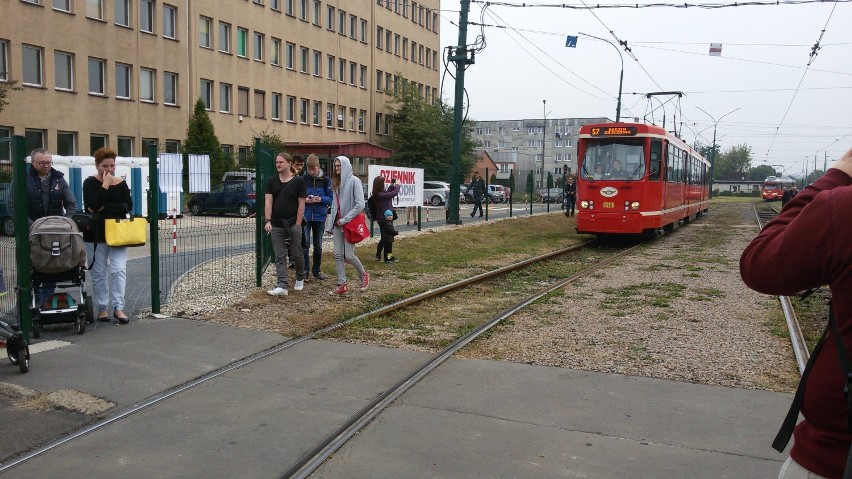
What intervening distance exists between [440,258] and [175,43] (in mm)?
28754

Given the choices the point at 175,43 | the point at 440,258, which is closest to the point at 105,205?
the point at 440,258

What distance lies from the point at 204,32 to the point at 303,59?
1059cm

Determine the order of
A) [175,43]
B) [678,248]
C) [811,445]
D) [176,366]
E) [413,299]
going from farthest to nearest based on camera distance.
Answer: [175,43] → [678,248] → [413,299] → [176,366] → [811,445]

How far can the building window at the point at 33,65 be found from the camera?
105 feet

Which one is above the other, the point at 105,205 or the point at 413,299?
the point at 105,205

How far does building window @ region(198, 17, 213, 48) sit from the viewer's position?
1662 inches

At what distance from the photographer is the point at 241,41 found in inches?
1815

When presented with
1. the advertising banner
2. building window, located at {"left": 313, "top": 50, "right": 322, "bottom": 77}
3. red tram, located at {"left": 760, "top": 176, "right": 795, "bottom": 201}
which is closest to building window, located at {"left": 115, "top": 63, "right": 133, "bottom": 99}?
building window, located at {"left": 313, "top": 50, "right": 322, "bottom": 77}

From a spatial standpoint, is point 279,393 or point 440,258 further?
point 440,258

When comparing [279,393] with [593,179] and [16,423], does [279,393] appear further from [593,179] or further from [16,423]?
[593,179]

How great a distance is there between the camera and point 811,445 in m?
2.05

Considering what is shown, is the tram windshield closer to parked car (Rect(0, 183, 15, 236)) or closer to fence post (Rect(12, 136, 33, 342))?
parked car (Rect(0, 183, 15, 236))

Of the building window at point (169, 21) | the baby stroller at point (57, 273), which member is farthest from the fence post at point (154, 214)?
the building window at point (169, 21)

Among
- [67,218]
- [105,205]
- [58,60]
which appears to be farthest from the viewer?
[58,60]
